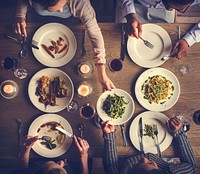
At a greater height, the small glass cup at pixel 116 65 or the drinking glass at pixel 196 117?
the small glass cup at pixel 116 65

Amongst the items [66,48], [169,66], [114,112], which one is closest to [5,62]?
[66,48]

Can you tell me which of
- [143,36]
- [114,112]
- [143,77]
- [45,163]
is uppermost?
[143,36]

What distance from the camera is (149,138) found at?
2184mm

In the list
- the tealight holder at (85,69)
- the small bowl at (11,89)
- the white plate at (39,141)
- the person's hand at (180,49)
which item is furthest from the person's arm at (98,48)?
the small bowl at (11,89)

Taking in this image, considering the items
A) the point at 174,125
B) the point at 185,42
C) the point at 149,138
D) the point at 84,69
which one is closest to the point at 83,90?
the point at 84,69

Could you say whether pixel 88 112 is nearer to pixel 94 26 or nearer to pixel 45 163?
pixel 45 163

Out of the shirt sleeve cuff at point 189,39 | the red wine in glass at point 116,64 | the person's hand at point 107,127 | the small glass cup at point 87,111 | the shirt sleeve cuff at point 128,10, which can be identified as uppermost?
the shirt sleeve cuff at point 128,10

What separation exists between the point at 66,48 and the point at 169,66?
792 millimetres

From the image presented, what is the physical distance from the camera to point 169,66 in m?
2.18

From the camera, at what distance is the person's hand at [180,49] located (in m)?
2.11

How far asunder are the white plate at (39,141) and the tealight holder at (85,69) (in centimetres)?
36

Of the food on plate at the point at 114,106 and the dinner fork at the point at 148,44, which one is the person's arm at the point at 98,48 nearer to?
the food on plate at the point at 114,106

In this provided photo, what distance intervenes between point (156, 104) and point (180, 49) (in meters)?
0.44

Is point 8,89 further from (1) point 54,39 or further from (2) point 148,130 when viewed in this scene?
(2) point 148,130
